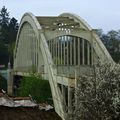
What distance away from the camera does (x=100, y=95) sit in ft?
53.2

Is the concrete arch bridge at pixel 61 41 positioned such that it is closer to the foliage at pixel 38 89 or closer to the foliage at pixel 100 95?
the foliage at pixel 38 89

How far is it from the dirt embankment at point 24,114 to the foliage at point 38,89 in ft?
25.7

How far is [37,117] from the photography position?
31000 mm

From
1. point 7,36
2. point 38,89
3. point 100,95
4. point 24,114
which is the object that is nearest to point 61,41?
point 38,89

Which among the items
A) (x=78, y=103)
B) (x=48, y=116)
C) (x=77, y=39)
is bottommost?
(x=48, y=116)

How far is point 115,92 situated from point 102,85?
61 centimetres

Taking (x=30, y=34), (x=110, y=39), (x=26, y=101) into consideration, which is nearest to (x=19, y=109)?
(x=26, y=101)

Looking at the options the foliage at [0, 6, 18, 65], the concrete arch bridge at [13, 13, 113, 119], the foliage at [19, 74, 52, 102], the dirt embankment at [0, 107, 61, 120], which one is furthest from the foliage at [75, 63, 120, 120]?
the foliage at [0, 6, 18, 65]

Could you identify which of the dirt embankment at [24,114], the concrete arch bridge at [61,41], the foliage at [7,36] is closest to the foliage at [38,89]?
the concrete arch bridge at [61,41]

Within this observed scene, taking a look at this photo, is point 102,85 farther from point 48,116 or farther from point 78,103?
point 48,116

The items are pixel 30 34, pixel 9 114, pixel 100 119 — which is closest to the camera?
pixel 100 119

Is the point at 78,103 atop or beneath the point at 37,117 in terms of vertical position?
atop

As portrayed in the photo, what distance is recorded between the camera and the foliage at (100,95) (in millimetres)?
15766

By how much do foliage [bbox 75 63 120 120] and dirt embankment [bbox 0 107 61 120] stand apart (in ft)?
43.3
